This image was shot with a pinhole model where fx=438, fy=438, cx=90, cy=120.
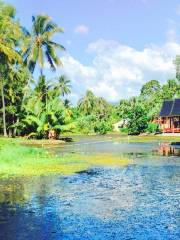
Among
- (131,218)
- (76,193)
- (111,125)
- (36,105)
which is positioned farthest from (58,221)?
(111,125)

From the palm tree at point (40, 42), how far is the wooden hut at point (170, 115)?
24141 mm

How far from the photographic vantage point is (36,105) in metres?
48.7

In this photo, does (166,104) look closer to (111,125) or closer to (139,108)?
(139,108)

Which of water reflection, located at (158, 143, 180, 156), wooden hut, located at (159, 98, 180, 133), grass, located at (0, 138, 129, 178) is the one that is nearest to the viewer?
grass, located at (0, 138, 129, 178)

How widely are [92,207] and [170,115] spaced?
5837 centimetres

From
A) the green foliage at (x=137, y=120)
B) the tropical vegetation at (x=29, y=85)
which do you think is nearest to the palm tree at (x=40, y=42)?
the tropical vegetation at (x=29, y=85)

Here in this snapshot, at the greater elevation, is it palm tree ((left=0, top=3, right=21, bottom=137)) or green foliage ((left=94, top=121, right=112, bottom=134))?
palm tree ((left=0, top=3, right=21, bottom=137))

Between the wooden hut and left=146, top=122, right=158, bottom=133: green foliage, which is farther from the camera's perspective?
the wooden hut

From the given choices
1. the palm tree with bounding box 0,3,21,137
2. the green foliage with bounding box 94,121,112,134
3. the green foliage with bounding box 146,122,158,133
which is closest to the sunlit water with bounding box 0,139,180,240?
the palm tree with bounding box 0,3,21,137

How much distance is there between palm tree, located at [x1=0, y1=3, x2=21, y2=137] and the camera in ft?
135

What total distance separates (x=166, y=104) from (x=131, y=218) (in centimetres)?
6185

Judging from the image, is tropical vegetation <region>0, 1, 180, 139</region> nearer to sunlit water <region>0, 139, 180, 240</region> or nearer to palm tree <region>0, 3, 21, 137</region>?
palm tree <region>0, 3, 21, 137</region>

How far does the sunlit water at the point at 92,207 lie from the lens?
9.65 meters

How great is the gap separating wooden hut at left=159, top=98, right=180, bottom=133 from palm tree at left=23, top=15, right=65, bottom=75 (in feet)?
79.2
